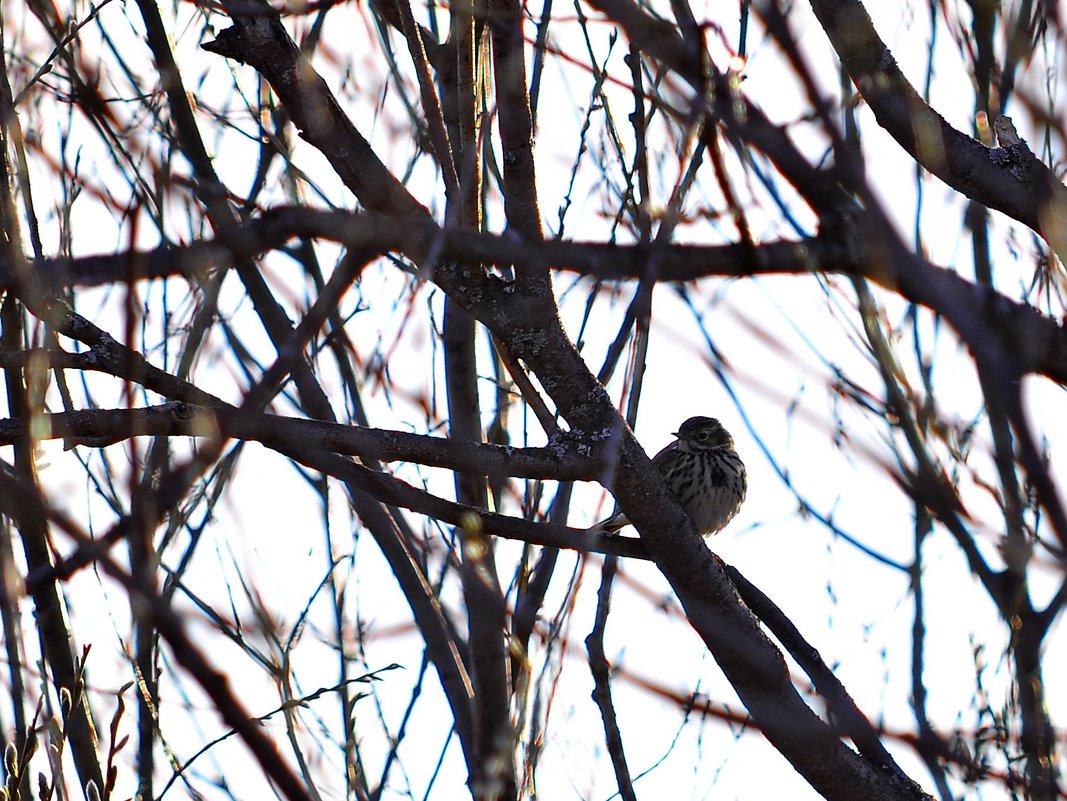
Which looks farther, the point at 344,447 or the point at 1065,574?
the point at 344,447

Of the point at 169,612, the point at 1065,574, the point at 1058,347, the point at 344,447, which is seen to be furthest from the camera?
the point at 344,447

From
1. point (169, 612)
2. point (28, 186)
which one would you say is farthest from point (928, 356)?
point (169, 612)

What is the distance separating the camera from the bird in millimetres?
6398

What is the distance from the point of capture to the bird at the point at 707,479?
6398mm

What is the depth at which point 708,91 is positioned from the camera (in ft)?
5.16

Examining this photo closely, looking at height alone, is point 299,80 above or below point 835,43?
above

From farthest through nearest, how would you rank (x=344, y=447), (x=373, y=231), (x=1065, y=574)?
(x=344, y=447)
(x=373, y=231)
(x=1065, y=574)

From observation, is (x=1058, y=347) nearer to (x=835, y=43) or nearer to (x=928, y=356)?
(x=928, y=356)

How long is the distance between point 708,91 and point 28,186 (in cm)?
228

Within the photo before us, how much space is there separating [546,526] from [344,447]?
0.48m

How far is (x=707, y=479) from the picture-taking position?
6.43m

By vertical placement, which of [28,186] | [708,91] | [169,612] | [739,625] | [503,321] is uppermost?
[28,186]

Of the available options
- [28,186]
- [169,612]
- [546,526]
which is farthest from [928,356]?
[169,612]

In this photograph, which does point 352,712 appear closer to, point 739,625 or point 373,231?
point 739,625
